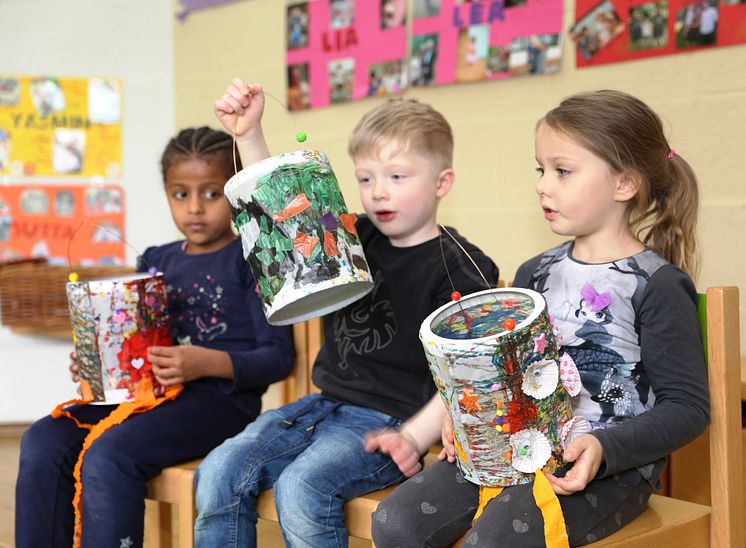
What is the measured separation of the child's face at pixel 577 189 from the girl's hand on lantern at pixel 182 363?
2.24 ft

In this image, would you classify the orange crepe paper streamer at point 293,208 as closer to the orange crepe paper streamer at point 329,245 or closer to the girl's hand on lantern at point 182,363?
the orange crepe paper streamer at point 329,245

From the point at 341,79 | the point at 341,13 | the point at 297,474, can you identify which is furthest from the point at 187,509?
the point at 341,13

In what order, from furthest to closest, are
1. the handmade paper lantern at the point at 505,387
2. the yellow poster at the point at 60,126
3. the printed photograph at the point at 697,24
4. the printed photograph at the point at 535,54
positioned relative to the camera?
the yellow poster at the point at 60,126
the printed photograph at the point at 535,54
the printed photograph at the point at 697,24
the handmade paper lantern at the point at 505,387

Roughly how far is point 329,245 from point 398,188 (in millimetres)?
255

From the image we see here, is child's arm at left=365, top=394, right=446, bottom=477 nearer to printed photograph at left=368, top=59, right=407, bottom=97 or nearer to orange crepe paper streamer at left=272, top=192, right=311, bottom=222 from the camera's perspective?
orange crepe paper streamer at left=272, top=192, right=311, bottom=222

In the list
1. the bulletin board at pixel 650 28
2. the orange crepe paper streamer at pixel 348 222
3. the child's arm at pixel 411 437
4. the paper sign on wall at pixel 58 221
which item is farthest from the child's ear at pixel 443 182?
the paper sign on wall at pixel 58 221

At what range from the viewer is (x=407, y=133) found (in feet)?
4.97

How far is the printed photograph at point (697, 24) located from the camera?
1.87 meters

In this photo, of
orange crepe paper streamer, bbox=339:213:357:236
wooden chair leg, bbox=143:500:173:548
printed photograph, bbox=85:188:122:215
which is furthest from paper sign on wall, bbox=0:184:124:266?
orange crepe paper streamer, bbox=339:213:357:236

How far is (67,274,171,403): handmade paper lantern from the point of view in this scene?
1.53 metres

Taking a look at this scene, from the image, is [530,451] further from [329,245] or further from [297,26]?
[297,26]

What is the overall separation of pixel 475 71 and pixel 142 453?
131cm

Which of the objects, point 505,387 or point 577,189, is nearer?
point 505,387

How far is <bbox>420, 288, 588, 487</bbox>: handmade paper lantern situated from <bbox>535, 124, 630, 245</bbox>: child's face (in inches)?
8.2
